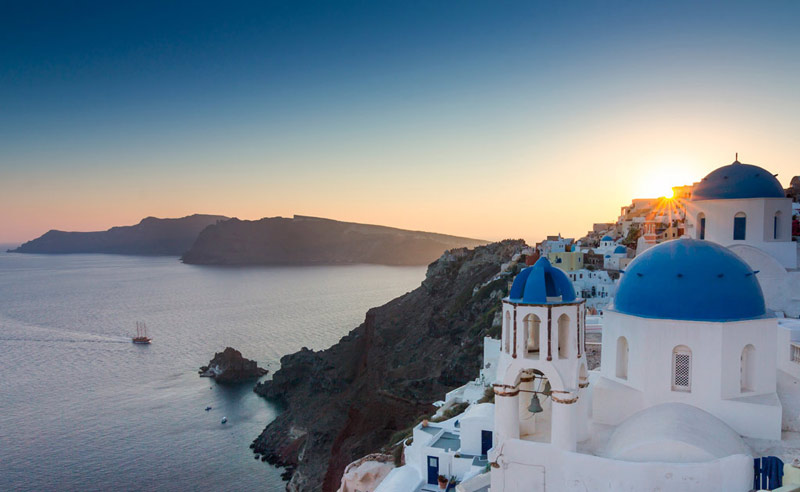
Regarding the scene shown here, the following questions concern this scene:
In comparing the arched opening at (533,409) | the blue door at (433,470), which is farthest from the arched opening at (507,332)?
the blue door at (433,470)

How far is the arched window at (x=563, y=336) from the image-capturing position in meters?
10.3

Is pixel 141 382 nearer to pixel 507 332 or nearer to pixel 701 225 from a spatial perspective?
pixel 701 225

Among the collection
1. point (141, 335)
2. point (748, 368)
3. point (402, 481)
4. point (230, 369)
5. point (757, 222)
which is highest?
point (757, 222)

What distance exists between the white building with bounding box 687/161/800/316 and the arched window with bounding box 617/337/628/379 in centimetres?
1009

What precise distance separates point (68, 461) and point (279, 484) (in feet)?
47.0

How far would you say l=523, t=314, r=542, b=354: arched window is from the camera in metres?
10.4

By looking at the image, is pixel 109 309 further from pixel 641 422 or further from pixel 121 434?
pixel 641 422

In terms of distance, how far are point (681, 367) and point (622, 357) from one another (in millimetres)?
1330

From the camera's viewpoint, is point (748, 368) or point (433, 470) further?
point (433, 470)

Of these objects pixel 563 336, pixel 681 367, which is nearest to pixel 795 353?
pixel 681 367

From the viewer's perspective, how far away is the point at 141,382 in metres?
52.0

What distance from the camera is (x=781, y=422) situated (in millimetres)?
10688

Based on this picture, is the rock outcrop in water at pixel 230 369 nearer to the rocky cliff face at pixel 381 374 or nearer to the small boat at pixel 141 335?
the rocky cliff face at pixel 381 374

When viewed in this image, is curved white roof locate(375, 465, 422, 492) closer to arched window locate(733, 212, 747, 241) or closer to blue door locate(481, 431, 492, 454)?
blue door locate(481, 431, 492, 454)
